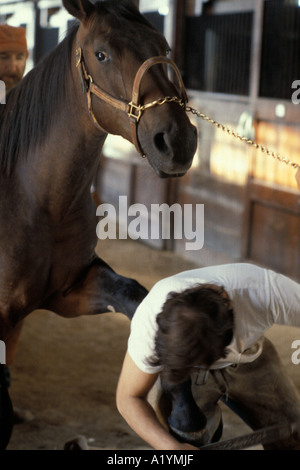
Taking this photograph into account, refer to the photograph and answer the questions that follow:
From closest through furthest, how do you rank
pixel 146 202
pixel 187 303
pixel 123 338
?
pixel 187 303 < pixel 123 338 < pixel 146 202

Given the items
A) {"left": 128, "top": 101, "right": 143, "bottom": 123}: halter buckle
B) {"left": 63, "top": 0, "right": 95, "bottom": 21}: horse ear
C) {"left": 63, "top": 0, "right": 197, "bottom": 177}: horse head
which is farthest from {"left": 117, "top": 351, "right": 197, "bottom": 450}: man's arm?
{"left": 63, "top": 0, "right": 95, "bottom": 21}: horse ear

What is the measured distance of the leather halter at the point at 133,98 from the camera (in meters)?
1.75

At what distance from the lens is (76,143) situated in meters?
1.95

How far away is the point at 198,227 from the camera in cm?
545

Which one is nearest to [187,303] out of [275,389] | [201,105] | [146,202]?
[275,389]

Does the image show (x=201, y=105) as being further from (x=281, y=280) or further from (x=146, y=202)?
(x=281, y=280)

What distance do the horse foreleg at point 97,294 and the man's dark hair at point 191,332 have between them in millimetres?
425

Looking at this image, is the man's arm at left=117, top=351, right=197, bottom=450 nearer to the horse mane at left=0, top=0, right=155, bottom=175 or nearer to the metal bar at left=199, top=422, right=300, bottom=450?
the metal bar at left=199, top=422, right=300, bottom=450

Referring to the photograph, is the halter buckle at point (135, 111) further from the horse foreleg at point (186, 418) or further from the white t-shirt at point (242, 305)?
the horse foreleg at point (186, 418)

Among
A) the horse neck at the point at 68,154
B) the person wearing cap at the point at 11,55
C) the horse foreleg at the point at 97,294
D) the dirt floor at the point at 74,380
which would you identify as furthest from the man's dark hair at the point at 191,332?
the person wearing cap at the point at 11,55

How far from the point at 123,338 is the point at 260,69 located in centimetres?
197

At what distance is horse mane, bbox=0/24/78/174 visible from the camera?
6.51 ft

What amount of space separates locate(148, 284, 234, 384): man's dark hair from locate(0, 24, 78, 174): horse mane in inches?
27.2

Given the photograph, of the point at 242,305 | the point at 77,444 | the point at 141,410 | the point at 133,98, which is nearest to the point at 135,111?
the point at 133,98
